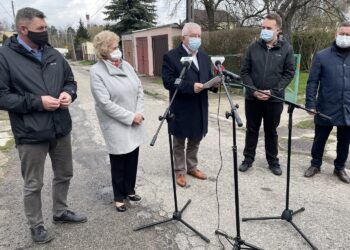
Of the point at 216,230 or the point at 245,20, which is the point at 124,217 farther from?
the point at 245,20

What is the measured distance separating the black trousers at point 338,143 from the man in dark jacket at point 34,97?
3.14 meters

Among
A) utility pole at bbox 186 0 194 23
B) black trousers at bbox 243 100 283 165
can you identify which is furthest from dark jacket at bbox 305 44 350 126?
utility pole at bbox 186 0 194 23

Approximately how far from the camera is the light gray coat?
334 cm

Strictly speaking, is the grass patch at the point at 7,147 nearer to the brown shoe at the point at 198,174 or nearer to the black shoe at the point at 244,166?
the brown shoe at the point at 198,174

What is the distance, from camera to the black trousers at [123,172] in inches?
143

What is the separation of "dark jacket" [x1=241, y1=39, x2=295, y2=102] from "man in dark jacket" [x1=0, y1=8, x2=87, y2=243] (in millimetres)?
2337

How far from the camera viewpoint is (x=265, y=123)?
14.9 ft

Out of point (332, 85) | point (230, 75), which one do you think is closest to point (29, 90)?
point (230, 75)

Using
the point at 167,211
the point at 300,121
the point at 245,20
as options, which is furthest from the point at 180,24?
→ the point at 167,211

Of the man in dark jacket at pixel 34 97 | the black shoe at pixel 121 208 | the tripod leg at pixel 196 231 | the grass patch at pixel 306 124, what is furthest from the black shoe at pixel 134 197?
the grass patch at pixel 306 124

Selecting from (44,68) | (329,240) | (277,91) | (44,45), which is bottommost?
(329,240)

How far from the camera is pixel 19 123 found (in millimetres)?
2896

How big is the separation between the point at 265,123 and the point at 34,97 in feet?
9.67

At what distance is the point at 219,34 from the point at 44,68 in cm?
1107
